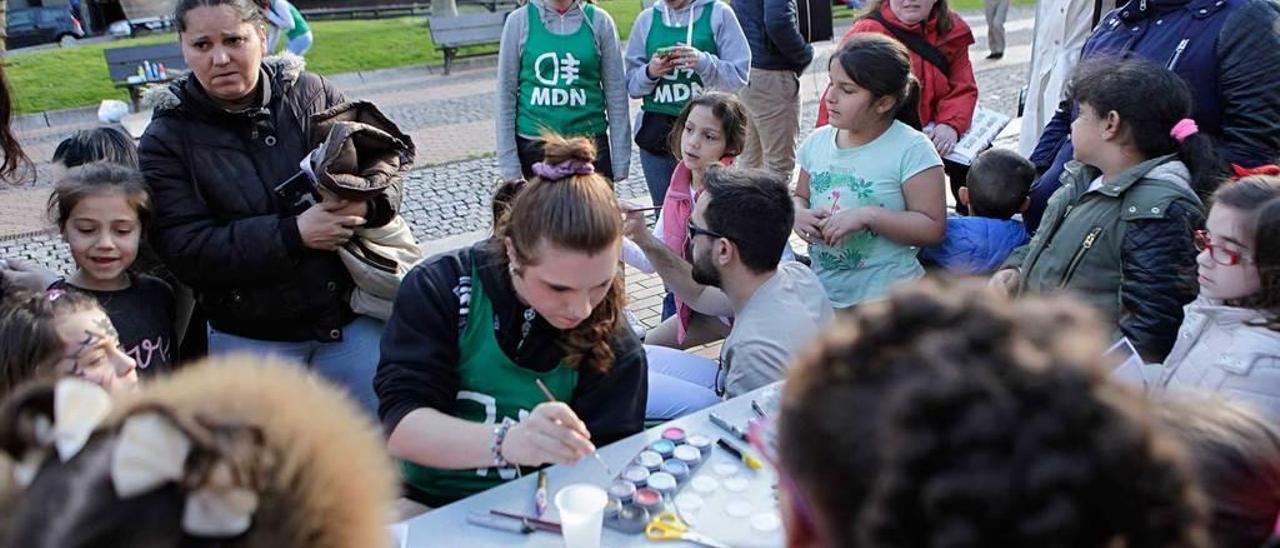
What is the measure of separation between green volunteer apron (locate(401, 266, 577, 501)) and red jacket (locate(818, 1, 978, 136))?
8.47 ft

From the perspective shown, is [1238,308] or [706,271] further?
[706,271]

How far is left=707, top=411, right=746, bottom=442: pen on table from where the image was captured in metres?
2.35

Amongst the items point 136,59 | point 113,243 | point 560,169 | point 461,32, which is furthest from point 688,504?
point 461,32

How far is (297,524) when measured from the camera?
956mm

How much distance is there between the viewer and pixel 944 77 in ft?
14.6

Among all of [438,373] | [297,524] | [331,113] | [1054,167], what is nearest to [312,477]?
[297,524]

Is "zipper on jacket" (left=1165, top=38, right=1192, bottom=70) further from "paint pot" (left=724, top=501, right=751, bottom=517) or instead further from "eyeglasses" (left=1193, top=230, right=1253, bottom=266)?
"paint pot" (left=724, top=501, right=751, bottom=517)

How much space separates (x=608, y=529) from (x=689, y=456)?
32 centimetres

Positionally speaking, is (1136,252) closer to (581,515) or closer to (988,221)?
(988,221)

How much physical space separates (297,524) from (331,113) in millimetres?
2154

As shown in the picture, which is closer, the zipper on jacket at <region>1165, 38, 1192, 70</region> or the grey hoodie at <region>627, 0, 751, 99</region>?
the zipper on jacket at <region>1165, 38, 1192, 70</region>

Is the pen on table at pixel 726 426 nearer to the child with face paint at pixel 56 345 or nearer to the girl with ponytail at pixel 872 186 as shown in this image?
the girl with ponytail at pixel 872 186

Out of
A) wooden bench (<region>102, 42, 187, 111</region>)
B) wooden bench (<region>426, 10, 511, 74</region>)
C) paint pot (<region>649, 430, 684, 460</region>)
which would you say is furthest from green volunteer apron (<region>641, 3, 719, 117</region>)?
wooden bench (<region>426, 10, 511, 74</region>)

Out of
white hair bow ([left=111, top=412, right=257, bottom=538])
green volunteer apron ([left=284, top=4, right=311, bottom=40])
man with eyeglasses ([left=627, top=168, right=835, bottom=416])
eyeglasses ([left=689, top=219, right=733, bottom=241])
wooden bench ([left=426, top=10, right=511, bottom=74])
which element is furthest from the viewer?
wooden bench ([left=426, top=10, right=511, bottom=74])
